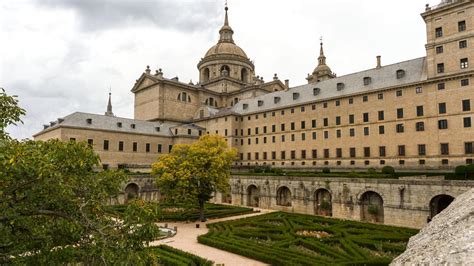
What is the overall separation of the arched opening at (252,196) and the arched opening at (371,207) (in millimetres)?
14709

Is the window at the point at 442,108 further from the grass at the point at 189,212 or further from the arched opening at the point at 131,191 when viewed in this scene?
the arched opening at the point at 131,191

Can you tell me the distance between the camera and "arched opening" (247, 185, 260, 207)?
40.4m

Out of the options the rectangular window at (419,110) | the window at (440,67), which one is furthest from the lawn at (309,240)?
the window at (440,67)

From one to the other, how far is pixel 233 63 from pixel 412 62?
46.5m

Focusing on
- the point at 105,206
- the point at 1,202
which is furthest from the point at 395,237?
the point at 1,202

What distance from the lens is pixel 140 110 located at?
70750mm

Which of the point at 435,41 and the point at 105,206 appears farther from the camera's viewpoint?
the point at 435,41

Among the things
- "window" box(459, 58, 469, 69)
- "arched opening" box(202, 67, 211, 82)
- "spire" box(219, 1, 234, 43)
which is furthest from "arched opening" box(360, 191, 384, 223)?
"spire" box(219, 1, 234, 43)

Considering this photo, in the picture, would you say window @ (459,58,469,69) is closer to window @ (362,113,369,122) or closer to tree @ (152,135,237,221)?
window @ (362,113,369,122)

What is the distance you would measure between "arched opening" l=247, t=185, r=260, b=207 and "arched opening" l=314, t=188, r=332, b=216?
9.43 metres

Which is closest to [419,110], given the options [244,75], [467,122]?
[467,122]

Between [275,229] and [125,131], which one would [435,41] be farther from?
[125,131]

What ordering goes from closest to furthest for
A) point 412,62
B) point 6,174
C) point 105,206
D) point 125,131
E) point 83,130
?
point 6,174 → point 105,206 → point 412,62 → point 83,130 → point 125,131

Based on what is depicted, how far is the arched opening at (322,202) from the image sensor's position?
32.3 metres
